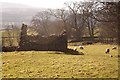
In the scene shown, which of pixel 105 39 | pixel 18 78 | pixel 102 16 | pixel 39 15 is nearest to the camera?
pixel 18 78

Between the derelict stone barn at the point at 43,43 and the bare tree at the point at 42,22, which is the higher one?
the bare tree at the point at 42,22

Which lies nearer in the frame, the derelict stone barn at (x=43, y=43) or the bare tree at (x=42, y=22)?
the derelict stone barn at (x=43, y=43)

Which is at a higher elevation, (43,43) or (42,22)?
(42,22)

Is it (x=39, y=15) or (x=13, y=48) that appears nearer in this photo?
(x=13, y=48)

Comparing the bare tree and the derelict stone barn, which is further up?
the bare tree

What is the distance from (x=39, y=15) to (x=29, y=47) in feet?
183

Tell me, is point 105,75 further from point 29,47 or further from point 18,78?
point 29,47

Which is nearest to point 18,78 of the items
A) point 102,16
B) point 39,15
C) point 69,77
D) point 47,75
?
point 47,75

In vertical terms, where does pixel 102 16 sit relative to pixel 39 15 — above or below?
below

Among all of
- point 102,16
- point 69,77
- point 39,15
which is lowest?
point 69,77

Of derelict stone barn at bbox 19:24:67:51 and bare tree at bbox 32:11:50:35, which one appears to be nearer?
derelict stone barn at bbox 19:24:67:51

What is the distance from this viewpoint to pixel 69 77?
9.43 meters

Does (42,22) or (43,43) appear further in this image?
(42,22)

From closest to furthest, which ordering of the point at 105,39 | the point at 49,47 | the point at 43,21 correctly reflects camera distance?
1. the point at 49,47
2. the point at 105,39
3. the point at 43,21
